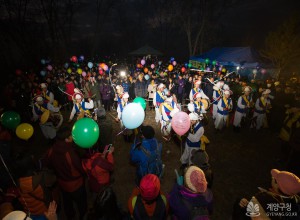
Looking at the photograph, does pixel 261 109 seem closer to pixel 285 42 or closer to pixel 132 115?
pixel 132 115

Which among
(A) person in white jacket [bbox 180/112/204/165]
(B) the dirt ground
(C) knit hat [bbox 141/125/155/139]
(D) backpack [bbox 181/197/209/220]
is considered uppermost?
(C) knit hat [bbox 141/125/155/139]

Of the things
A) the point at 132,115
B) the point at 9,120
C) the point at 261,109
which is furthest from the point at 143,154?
the point at 261,109

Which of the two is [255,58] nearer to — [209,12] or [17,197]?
[209,12]

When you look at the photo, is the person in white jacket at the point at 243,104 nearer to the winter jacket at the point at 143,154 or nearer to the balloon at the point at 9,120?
the winter jacket at the point at 143,154

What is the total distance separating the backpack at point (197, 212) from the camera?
8.17 feet

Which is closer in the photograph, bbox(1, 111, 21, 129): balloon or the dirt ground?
the dirt ground

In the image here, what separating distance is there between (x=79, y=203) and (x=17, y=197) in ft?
4.25

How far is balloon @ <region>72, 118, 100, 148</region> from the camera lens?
3.95 m

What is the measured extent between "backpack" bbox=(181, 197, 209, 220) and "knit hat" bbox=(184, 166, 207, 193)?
22cm

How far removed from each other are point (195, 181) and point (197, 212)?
0.41 meters

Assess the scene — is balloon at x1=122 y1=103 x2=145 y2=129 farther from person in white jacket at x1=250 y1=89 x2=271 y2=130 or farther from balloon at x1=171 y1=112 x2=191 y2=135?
person in white jacket at x1=250 y1=89 x2=271 y2=130

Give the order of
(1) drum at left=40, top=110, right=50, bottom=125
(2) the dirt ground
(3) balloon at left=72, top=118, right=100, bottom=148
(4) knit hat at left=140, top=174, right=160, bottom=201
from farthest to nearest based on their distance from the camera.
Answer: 1. (1) drum at left=40, top=110, right=50, bottom=125
2. (2) the dirt ground
3. (3) balloon at left=72, top=118, right=100, bottom=148
4. (4) knit hat at left=140, top=174, right=160, bottom=201

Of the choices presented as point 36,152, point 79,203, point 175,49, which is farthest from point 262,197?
→ point 175,49

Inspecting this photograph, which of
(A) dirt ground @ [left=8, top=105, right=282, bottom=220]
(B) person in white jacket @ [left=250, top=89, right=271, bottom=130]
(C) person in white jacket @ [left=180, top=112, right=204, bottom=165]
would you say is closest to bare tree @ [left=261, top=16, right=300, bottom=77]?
(B) person in white jacket @ [left=250, top=89, right=271, bottom=130]
